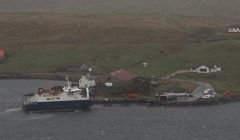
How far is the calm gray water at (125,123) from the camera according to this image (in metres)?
79.9

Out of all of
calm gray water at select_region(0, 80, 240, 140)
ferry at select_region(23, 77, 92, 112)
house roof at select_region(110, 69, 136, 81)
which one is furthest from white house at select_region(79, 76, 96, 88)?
ferry at select_region(23, 77, 92, 112)

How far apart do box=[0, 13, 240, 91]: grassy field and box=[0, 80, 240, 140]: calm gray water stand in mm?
15028

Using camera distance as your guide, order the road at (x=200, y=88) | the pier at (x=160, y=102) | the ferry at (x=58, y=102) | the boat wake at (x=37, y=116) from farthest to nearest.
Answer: the road at (x=200, y=88) < the pier at (x=160, y=102) < the ferry at (x=58, y=102) < the boat wake at (x=37, y=116)

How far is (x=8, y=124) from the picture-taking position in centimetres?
8762

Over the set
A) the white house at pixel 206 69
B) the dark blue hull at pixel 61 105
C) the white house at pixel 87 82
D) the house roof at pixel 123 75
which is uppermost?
the white house at pixel 206 69

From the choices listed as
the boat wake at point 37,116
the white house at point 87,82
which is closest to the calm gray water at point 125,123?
the boat wake at point 37,116

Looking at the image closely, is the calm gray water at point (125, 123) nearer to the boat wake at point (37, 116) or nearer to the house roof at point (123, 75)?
the boat wake at point (37, 116)

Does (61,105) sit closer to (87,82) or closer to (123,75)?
(87,82)

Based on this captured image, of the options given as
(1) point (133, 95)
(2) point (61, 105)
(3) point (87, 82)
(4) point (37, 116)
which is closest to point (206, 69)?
(1) point (133, 95)

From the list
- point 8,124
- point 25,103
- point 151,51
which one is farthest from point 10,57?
point 8,124

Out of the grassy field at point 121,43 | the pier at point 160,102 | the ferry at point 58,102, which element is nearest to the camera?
the ferry at point 58,102

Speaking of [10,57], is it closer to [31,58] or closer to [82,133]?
[31,58]

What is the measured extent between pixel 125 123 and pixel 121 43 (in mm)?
55515

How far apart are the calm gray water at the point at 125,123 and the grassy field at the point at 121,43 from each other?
15.0 meters
